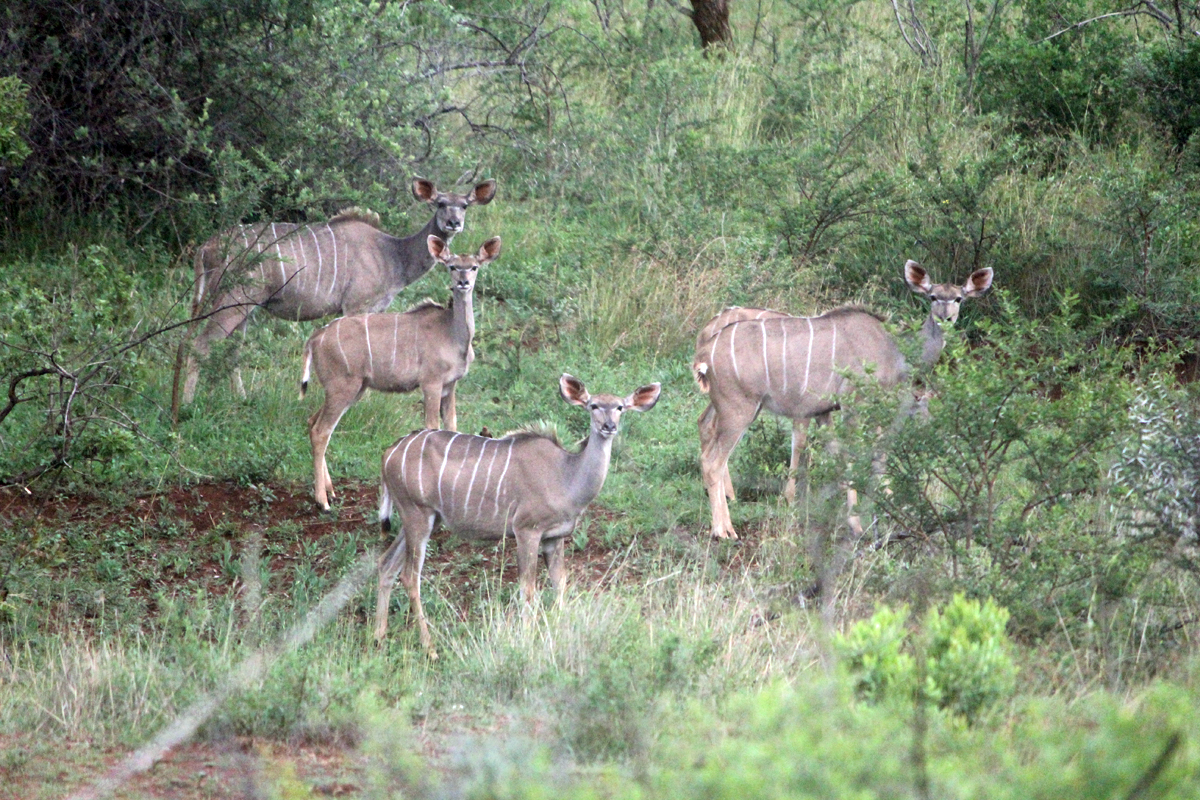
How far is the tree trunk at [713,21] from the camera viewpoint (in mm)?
14984

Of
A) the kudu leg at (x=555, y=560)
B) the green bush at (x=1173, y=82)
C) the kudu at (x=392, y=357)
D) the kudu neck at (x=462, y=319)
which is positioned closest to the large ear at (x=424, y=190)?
the kudu at (x=392, y=357)

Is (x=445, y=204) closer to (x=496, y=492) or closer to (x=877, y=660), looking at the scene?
(x=496, y=492)

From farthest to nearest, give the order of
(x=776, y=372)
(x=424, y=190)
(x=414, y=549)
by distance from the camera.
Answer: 1. (x=424, y=190)
2. (x=776, y=372)
3. (x=414, y=549)

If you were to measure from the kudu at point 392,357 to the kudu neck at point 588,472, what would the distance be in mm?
1583

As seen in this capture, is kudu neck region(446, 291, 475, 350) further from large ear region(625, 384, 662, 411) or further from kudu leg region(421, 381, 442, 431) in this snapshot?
large ear region(625, 384, 662, 411)

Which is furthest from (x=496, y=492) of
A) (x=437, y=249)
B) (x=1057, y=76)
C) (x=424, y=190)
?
(x=1057, y=76)

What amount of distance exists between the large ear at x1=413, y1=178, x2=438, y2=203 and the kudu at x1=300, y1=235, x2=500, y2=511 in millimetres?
1433

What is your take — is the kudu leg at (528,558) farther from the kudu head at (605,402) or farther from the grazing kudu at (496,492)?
the kudu head at (605,402)

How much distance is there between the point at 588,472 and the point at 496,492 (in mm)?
409

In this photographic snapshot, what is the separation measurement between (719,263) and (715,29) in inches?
251

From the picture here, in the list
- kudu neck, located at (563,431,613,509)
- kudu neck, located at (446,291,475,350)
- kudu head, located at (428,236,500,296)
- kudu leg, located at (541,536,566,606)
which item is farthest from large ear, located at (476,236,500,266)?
kudu leg, located at (541,536,566,606)

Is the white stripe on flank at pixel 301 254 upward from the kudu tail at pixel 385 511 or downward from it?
upward

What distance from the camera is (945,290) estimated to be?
282 inches

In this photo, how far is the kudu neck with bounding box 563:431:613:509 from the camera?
584cm
